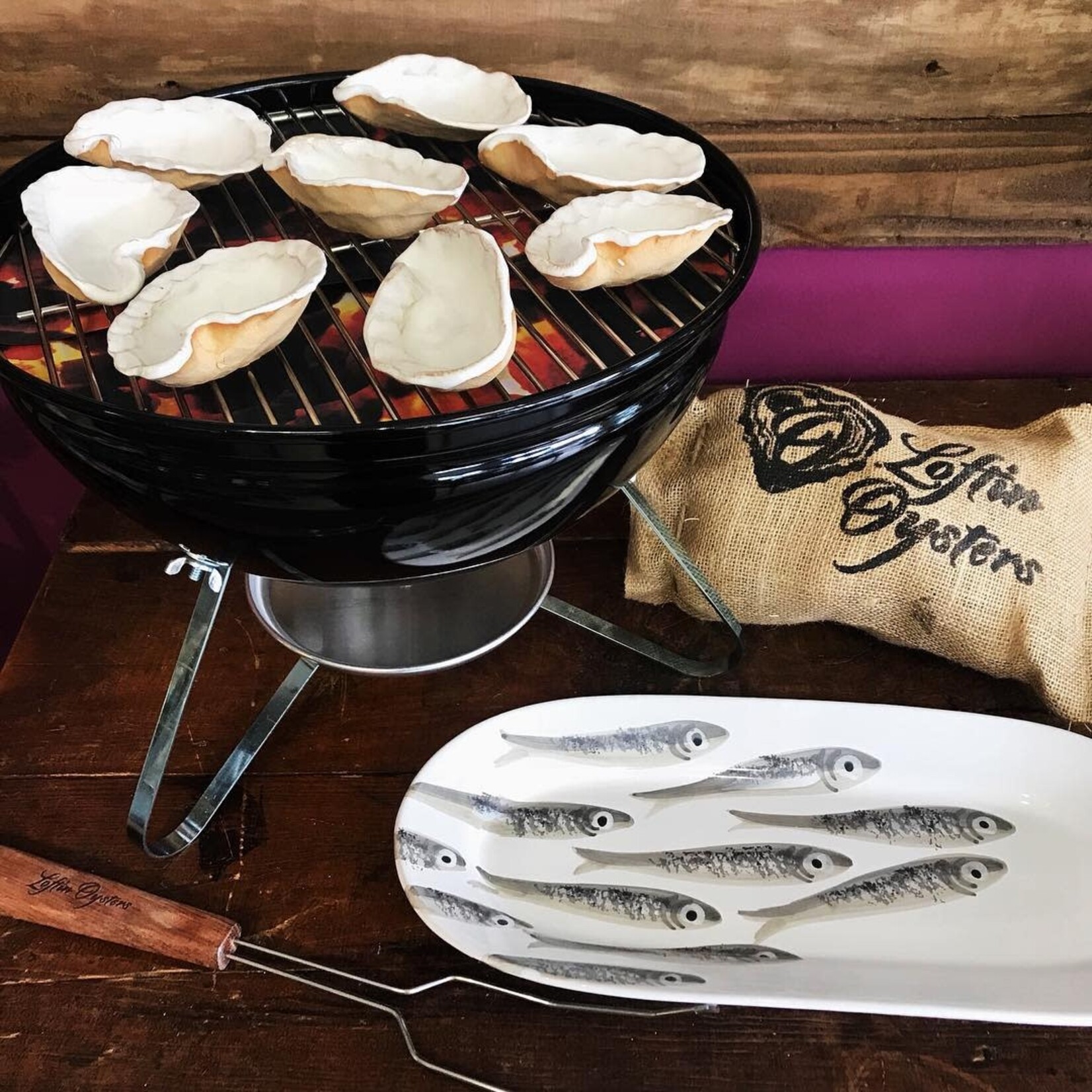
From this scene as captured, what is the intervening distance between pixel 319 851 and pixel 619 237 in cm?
45

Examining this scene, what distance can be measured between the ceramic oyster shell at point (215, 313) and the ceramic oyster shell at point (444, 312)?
1.7 inches

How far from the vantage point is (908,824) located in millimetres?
665

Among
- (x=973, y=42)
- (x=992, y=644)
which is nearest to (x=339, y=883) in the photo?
(x=992, y=644)

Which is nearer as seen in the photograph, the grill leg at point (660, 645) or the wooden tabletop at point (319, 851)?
the wooden tabletop at point (319, 851)

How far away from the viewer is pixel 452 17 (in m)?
0.87

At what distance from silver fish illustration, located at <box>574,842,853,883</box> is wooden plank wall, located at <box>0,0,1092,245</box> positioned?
0.64 metres

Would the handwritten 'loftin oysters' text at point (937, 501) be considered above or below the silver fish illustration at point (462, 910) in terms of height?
above

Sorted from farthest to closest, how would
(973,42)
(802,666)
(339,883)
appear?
(973,42), (802,666), (339,883)

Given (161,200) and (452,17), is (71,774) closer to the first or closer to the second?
(161,200)

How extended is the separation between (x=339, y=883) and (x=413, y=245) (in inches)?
16.3

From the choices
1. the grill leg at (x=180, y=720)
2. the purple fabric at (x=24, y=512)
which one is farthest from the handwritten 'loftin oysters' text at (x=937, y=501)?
the purple fabric at (x=24, y=512)

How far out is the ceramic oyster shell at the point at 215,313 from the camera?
465mm

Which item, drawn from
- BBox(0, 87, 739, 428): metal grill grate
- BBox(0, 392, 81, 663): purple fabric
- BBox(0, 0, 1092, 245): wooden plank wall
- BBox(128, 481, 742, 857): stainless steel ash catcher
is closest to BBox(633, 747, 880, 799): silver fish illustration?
BBox(128, 481, 742, 857): stainless steel ash catcher

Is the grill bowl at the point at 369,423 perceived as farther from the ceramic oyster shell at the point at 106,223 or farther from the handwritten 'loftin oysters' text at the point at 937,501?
the handwritten 'loftin oysters' text at the point at 937,501
